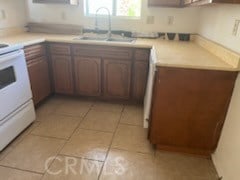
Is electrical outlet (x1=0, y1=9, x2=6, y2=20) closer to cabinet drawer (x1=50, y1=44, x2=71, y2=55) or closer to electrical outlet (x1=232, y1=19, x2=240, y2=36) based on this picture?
cabinet drawer (x1=50, y1=44, x2=71, y2=55)

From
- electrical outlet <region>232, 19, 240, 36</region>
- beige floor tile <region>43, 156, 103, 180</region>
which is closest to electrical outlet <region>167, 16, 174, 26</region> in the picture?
electrical outlet <region>232, 19, 240, 36</region>

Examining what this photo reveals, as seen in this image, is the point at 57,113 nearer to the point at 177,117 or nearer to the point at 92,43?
the point at 92,43

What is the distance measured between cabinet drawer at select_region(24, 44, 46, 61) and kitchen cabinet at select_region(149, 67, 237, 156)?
1.50m

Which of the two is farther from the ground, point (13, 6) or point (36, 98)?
point (13, 6)

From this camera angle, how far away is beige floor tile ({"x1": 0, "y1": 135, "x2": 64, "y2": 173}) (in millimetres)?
1696

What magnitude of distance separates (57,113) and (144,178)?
142cm

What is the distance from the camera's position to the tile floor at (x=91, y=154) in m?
1.64

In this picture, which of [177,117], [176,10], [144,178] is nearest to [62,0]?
[176,10]

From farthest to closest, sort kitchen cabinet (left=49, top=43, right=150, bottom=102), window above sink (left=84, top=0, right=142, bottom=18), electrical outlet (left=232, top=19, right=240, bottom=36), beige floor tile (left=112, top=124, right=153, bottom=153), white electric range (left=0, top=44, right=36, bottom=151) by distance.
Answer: window above sink (left=84, top=0, right=142, bottom=18)
kitchen cabinet (left=49, top=43, right=150, bottom=102)
beige floor tile (left=112, top=124, right=153, bottom=153)
white electric range (left=0, top=44, right=36, bottom=151)
electrical outlet (left=232, top=19, right=240, bottom=36)

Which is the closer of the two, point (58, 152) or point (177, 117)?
point (177, 117)

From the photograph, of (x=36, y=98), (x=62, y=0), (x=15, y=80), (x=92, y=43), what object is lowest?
(x=36, y=98)

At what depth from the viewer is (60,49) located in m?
2.58

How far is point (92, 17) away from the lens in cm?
293

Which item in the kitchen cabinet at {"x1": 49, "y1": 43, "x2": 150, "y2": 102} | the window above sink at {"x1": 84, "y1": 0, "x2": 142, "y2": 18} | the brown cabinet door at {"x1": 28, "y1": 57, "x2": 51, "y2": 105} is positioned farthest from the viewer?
the window above sink at {"x1": 84, "y1": 0, "x2": 142, "y2": 18}
